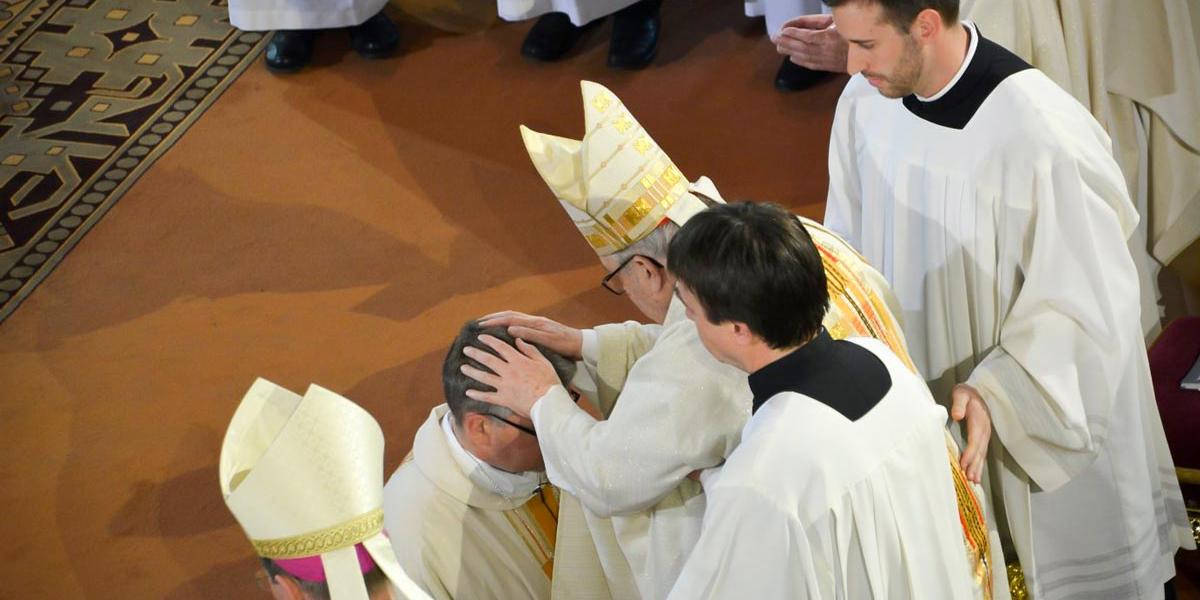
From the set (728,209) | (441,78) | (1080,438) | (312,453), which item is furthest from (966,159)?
(441,78)

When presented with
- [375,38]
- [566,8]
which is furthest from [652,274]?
[375,38]

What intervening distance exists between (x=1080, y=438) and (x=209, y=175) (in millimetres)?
3883

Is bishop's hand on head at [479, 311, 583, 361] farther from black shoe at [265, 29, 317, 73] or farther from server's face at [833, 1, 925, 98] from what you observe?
black shoe at [265, 29, 317, 73]

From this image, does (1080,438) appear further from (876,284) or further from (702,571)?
(702,571)

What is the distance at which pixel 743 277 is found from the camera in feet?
7.67

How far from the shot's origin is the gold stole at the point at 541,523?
3.27 m

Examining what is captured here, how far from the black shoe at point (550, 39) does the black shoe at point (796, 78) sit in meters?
0.96

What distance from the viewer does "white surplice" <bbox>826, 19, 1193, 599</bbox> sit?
307 centimetres

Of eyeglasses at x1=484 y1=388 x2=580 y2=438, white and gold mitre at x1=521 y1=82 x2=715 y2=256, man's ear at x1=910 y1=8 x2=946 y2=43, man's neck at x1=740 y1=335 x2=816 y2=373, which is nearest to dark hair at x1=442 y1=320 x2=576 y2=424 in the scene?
eyeglasses at x1=484 y1=388 x2=580 y2=438

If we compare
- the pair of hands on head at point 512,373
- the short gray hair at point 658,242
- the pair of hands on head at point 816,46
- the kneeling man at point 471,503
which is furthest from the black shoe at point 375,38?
the short gray hair at point 658,242

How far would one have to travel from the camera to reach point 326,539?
2279 mm

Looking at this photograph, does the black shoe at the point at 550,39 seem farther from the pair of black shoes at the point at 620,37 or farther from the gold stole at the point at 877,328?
the gold stole at the point at 877,328

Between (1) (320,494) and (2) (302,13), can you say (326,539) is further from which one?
(2) (302,13)

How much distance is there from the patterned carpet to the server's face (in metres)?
3.60
